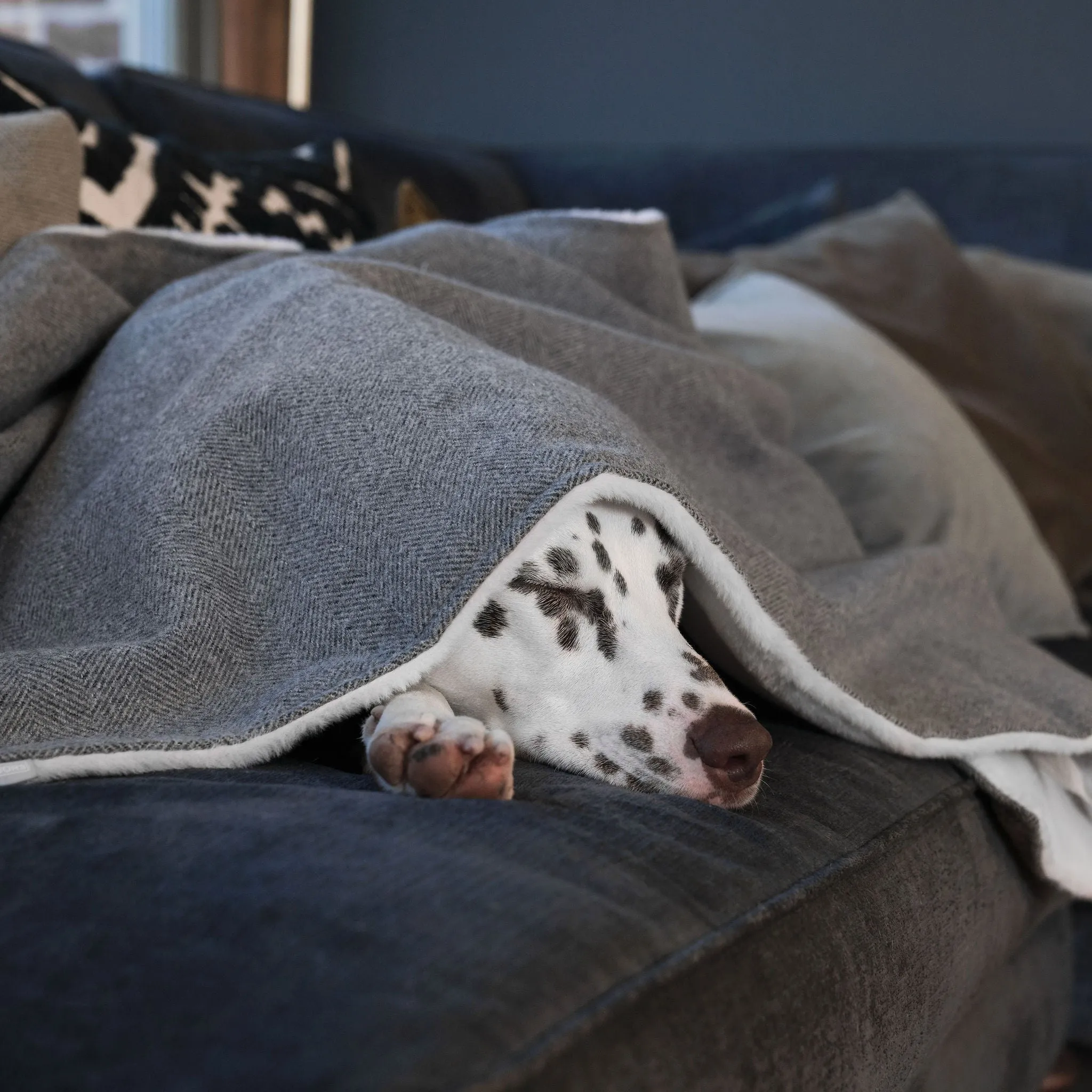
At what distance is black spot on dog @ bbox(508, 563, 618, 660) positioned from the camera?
1.15m

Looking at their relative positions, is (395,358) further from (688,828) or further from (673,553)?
(688,828)

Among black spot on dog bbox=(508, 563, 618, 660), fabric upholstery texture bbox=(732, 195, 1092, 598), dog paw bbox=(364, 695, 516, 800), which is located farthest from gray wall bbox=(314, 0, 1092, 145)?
dog paw bbox=(364, 695, 516, 800)

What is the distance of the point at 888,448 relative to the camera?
1.86 meters

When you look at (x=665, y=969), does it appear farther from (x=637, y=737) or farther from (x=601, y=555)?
(x=601, y=555)

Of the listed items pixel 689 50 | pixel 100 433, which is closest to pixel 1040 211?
pixel 689 50

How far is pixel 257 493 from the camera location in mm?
1113

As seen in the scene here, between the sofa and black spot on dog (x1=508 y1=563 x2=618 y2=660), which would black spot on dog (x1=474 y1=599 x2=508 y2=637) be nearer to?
black spot on dog (x1=508 y1=563 x2=618 y2=660)

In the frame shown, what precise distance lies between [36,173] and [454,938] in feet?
3.59

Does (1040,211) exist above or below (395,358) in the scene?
below

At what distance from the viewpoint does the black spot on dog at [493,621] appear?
1148 mm

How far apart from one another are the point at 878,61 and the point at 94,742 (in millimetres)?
3687

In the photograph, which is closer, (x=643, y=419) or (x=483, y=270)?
(x=643, y=419)

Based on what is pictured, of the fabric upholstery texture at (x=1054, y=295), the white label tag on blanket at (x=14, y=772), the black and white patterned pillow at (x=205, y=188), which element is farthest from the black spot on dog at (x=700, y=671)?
the fabric upholstery texture at (x=1054, y=295)

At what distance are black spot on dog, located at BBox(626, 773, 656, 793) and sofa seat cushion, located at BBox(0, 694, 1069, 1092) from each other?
0.05 metres
